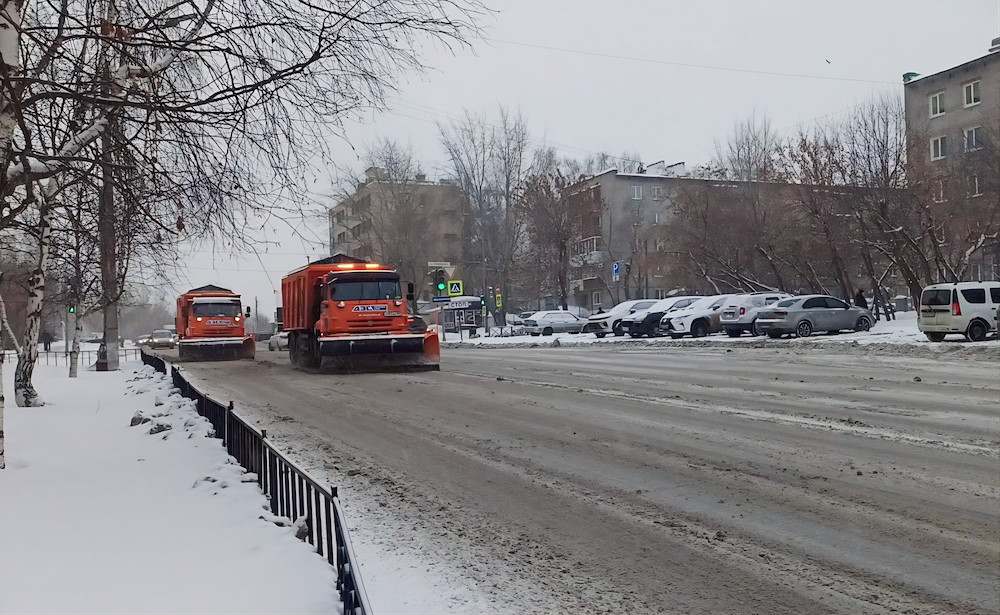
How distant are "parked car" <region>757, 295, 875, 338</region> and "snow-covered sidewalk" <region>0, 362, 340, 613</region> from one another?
2502cm

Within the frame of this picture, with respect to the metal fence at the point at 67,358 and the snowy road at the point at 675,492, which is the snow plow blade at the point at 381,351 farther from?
the metal fence at the point at 67,358

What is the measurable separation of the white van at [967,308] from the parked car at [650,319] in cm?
1476

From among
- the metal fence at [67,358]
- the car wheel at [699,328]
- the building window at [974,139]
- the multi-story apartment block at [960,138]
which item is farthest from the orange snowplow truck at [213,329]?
the building window at [974,139]

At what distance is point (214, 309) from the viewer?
35781mm

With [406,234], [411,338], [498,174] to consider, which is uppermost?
[498,174]

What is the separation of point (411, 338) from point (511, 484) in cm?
1543

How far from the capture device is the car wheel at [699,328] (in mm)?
37125

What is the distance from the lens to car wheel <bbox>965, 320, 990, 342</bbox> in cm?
2530

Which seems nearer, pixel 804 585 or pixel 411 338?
pixel 804 585

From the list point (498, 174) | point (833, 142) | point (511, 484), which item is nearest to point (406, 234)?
point (498, 174)

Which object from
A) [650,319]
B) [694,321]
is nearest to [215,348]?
[650,319]

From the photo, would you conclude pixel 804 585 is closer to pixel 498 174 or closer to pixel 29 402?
pixel 29 402

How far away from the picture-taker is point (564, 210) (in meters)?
59.6

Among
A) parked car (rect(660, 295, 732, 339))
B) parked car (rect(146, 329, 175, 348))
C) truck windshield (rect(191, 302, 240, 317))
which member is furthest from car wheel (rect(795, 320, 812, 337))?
parked car (rect(146, 329, 175, 348))
